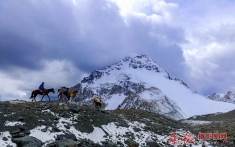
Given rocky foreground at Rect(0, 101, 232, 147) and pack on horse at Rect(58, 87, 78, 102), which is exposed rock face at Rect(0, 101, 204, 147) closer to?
rocky foreground at Rect(0, 101, 232, 147)

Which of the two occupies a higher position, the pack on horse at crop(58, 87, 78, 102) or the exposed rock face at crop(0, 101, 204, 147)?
the pack on horse at crop(58, 87, 78, 102)

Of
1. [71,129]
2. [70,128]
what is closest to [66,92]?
[70,128]

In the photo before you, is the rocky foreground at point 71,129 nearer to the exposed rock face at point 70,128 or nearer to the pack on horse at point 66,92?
the exposed rock face at point 70,128

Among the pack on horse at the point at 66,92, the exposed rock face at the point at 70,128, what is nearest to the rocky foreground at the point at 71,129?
the exposed rock face at the point at 70,128

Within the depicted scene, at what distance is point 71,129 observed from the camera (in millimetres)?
29156

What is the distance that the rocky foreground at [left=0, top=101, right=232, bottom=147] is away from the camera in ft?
83.1

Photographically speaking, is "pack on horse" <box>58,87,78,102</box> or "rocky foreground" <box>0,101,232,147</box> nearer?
"rocky foreground" <box>0,101,232,147</box>

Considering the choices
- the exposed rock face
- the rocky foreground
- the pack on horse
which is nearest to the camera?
the rocky foreground

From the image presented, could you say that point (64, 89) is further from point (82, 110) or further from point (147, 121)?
point (147, 121)

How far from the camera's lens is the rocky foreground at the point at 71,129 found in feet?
83.1

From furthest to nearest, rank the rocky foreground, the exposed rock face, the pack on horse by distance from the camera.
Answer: the pack on horse, the exposed rock face, the rocky foreground

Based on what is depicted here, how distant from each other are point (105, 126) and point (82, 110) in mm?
3852

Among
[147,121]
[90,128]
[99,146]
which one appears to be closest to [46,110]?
[90,128]

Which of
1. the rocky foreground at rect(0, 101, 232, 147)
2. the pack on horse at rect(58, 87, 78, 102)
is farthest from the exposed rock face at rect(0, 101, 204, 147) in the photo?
the pack on horse at rect(58, 87, 78, 102)
